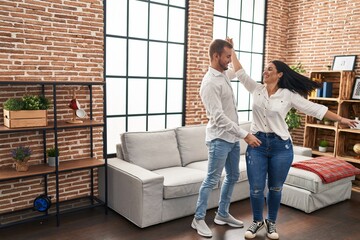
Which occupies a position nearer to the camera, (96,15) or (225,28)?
(96,15)

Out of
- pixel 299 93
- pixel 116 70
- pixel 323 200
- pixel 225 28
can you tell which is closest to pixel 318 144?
pixel 323 200

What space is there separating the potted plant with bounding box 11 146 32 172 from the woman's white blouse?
2.21 meters

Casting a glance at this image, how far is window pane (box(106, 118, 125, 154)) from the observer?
4.54 m

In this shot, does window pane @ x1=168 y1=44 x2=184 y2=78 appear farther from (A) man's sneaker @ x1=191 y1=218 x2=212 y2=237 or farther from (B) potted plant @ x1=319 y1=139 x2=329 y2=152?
(B) potted plant @ x1=319 y1=139 x2=329 y2=152

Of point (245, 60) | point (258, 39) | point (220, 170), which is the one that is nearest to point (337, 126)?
point (245, 60)

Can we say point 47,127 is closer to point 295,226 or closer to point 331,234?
point 295,226

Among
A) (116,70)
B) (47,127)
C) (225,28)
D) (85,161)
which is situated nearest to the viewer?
(47,127)

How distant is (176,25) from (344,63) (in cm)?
278

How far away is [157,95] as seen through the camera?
4.98 m

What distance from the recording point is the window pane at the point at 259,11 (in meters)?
6.26

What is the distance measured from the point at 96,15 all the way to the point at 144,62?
3.16ft

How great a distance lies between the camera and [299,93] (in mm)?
3189

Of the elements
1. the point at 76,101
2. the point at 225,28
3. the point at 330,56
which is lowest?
the point at 76,101

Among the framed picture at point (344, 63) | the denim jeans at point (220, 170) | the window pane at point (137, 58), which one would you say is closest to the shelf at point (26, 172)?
the denim jeans at point (220, 170)
